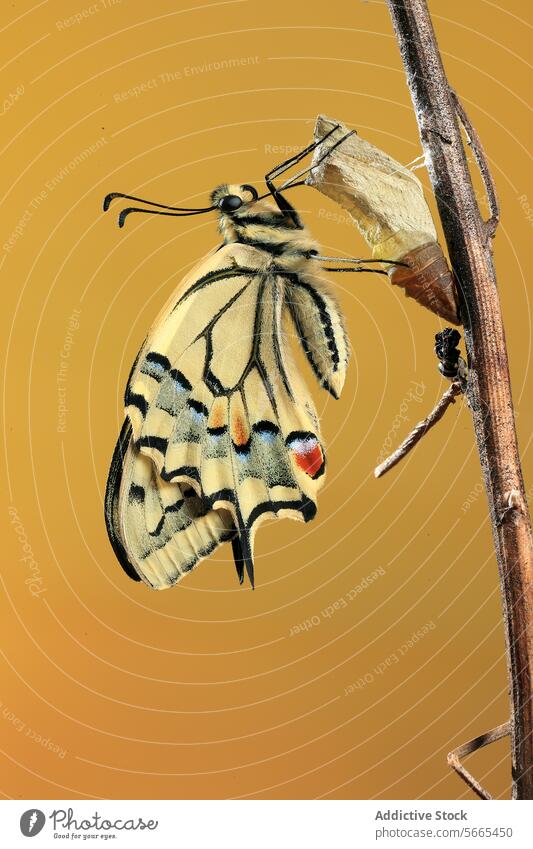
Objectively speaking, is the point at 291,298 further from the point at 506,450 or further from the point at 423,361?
the point at 506,450

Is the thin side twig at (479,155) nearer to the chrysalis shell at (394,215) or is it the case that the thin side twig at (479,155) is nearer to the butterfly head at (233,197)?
the chrysalis shell at (394,215)

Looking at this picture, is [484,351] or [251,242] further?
[251,242]

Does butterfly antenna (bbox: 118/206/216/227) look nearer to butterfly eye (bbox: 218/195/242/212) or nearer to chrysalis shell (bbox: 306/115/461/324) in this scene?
butterfly eye (bbox: 218/195/242/212)

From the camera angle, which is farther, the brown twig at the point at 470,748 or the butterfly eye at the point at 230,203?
the butterfly eye at the point at 230,203

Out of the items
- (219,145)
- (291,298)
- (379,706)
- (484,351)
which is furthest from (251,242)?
(379,706)

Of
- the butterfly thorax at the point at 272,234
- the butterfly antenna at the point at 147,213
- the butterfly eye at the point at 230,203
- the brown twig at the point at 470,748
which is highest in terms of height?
the butterfly antenna at the point at 147,213

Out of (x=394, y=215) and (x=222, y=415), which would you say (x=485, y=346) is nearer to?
(x=394, y=215)

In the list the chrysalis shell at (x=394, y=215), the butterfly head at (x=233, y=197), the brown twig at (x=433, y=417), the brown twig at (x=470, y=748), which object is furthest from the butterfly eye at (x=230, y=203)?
the brown twig at (x=470, y=748)

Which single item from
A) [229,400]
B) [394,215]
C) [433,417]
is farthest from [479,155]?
[229,400]
